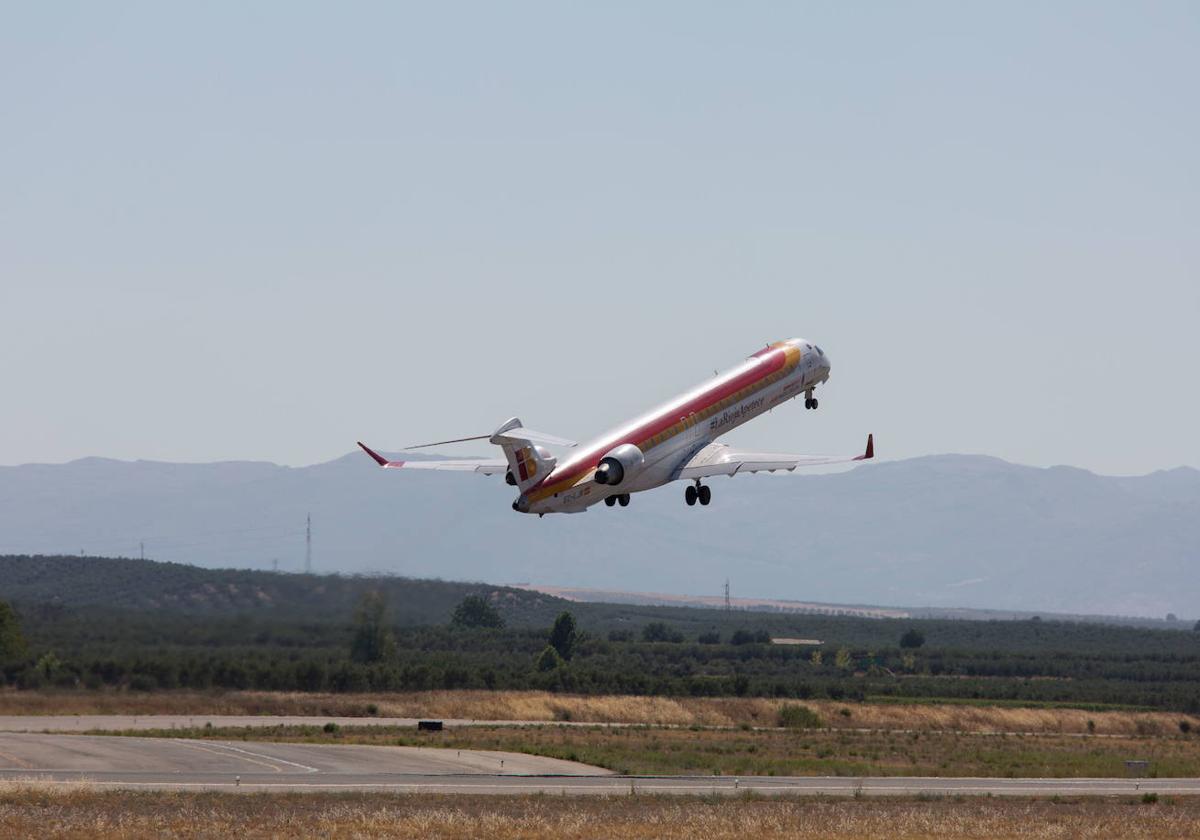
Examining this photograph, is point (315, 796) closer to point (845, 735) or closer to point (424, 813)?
point (424, 813)

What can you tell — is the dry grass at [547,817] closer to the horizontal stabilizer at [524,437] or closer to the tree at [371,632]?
the horizontal stabilizer at [524,437]

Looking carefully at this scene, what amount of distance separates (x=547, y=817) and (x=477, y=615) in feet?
335

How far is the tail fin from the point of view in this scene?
225 ft

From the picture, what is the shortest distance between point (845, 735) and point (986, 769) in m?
20.0

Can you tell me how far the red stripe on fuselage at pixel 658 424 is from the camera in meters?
68.8

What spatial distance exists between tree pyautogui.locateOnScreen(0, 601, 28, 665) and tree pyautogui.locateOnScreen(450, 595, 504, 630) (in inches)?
1736

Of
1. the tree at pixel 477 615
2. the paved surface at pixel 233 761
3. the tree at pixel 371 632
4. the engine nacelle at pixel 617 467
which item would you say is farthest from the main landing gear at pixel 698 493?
the tree at pixel 477 615

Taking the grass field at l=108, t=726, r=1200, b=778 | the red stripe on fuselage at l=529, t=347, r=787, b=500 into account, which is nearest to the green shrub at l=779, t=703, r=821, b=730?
the grass field at l=108, t=726, r=1200, b=778

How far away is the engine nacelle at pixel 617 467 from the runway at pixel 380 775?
12080 mm

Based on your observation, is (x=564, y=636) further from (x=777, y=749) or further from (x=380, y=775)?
(x=380, y=775)

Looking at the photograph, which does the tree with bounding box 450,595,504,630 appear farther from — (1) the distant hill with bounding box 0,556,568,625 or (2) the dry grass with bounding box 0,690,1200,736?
(2) the dry grass with bounding box 0,690,1200,736

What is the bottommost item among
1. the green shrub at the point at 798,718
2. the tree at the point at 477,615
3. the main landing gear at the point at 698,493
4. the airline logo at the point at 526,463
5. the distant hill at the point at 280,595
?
the green shrub at the point at 798,718

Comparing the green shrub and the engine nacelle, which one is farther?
the green shrub

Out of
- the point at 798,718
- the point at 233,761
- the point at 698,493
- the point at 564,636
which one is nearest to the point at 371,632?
the point at 233,761
